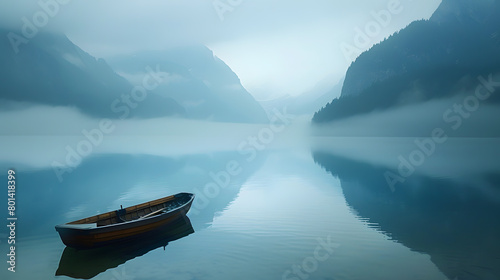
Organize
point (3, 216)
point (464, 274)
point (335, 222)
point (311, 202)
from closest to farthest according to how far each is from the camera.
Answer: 1. point (464, 274)
2. point (335, 222)
3. point (3, 216)
4. point (311, 202)

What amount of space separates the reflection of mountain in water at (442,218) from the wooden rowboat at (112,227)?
684 inches

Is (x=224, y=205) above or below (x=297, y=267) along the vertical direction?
above

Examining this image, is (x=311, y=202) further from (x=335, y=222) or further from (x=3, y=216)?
(x=3, y=216)

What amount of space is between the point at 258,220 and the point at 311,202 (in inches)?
392

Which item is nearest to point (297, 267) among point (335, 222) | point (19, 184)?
point (335, 222)

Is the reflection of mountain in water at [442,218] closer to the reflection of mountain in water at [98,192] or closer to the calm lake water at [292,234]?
the calm lake water at [292,234]

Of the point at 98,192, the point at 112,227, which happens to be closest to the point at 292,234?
the point at 112,227

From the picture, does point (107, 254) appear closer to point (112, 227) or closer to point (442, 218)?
point (112, 227)

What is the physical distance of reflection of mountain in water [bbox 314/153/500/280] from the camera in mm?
19188

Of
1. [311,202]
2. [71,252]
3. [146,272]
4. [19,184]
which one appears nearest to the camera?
[146,272]

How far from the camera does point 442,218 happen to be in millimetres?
29469

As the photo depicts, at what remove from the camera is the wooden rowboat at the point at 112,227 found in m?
20.0

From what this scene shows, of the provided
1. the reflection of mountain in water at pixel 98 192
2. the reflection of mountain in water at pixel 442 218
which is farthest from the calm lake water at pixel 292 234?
the reflection of mountain in water at pixel 98 192

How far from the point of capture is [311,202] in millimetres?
37250
